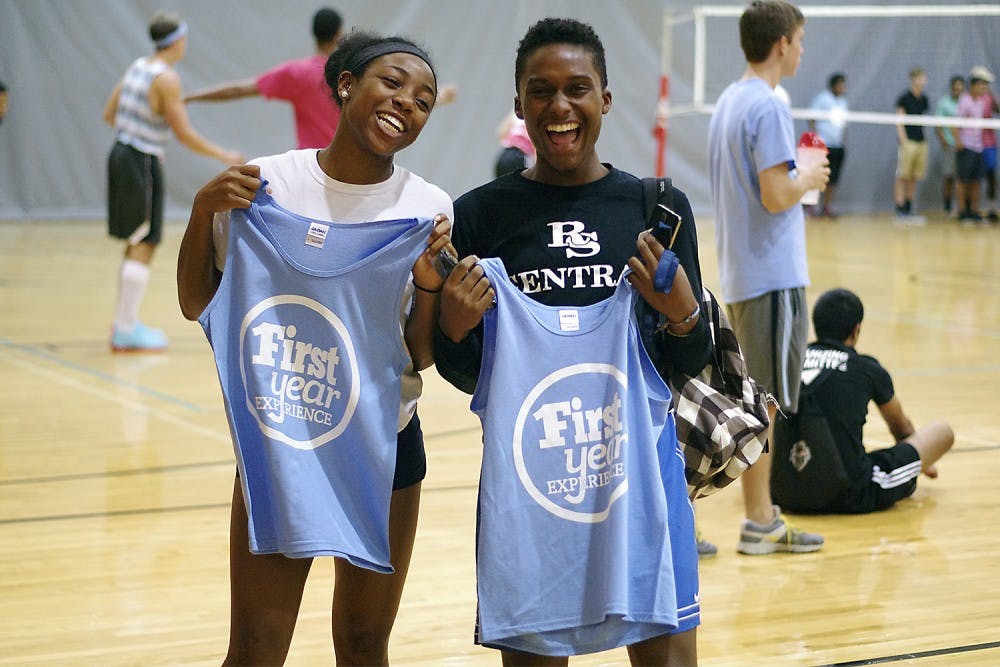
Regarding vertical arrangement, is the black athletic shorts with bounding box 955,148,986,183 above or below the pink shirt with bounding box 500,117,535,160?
below

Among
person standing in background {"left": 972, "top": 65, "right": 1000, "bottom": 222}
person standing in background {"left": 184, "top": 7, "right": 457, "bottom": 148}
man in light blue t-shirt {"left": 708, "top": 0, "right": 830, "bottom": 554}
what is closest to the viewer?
man in light blue t-shirt {"left": 708, "top": 0, "right": 830, "bottom": 554}

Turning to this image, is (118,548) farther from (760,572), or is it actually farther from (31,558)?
(760,572)

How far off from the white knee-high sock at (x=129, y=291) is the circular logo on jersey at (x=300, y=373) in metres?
5.84

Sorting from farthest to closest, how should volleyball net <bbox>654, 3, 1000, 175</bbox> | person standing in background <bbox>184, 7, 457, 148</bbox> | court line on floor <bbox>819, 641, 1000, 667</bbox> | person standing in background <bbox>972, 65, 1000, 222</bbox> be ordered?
volleyball net <bbox>654, 3, 1000, 175</bbox>, person standing in background <bbox>972, 65, 1000, 222</bbox>, person standing in background <bbox>184, 7, 457, 148</bbox>, court line on floor <bbox>819, 641, 1000, 667</bbox>

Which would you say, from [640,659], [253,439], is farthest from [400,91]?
[640,659]

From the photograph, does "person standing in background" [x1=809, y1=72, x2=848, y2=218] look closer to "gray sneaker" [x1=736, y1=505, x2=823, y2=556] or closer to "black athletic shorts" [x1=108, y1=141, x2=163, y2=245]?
"black athletic shorts" [x1=108, y1=141, x2=163, y2=245]

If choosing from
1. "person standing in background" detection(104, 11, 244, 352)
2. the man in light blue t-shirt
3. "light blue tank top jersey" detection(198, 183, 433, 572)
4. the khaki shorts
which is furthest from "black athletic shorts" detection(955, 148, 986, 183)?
"light blue tank top jersey" detection(198, 183, 433, 572)

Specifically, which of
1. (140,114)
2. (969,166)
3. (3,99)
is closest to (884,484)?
(140,114)

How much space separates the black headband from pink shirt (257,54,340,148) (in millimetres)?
4643

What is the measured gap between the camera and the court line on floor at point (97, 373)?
684 centimetres

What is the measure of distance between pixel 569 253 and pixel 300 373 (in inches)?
22.0

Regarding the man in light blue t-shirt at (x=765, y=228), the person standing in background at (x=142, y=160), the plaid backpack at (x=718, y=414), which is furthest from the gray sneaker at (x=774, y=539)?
the person standing in background at (x=142, y=160)

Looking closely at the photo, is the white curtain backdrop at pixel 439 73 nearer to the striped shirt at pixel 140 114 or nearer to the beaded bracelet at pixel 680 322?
the striped shirt at pixel 140 114

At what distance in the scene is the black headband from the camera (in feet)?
8.59
